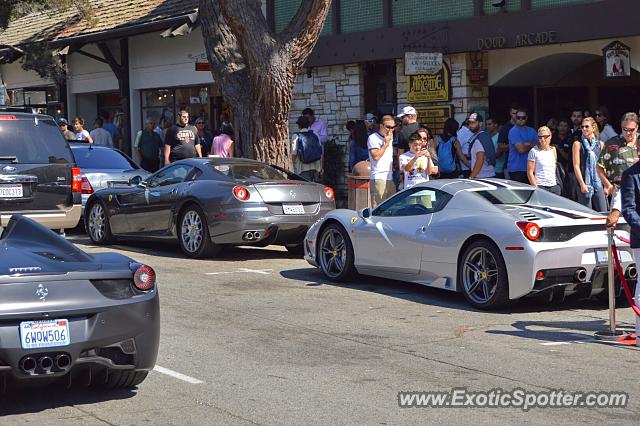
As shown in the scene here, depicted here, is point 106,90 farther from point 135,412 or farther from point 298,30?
point 135,412

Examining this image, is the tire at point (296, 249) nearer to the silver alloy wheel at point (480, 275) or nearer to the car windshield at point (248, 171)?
the car windshield at point (248, 171)

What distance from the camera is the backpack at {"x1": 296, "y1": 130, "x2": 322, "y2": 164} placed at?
62.8ft

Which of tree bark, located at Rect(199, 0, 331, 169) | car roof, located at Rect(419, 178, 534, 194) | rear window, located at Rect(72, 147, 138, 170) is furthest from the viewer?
rear window, located at Rect(72, 147, 138, 170)

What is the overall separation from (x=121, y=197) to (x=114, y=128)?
11.8 m

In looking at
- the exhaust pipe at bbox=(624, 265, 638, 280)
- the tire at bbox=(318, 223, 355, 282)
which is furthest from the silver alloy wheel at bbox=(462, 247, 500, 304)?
the tire at bbox=(318, 223, 355, 282)

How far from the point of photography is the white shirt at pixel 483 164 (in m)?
15.2

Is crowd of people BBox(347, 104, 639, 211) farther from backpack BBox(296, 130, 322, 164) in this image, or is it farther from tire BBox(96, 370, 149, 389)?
tire BBox(96, 370, 149, 389)

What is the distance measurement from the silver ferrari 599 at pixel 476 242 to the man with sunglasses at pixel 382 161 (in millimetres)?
2586

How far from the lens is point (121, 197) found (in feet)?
51.3

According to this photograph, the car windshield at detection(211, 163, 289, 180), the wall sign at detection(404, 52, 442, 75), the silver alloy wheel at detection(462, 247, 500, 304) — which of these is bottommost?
the silver alloy wheel at detection(462, 247, 500, 304)

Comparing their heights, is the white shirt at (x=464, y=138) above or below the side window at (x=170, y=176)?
above

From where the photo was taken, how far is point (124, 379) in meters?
7.00

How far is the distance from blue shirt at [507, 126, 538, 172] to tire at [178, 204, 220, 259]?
4.65 meters

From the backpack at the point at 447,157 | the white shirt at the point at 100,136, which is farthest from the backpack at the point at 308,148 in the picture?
the white shirt at the point at 100,136
